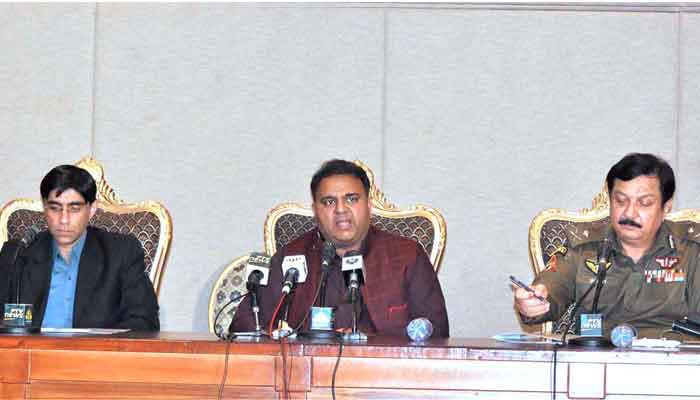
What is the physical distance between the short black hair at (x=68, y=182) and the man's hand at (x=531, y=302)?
5.26 ft

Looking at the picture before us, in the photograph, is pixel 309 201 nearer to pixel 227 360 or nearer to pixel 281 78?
pixel 281 78

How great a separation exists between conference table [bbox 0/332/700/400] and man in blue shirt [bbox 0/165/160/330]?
3.11 feet

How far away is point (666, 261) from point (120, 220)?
79.0 inches

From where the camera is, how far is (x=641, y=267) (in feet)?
11.1

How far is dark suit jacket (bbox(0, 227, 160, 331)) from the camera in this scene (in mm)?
3662

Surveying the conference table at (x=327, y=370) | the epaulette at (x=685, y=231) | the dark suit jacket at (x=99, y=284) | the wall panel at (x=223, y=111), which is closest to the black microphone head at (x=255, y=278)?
the conference table at (x=327, y=370)

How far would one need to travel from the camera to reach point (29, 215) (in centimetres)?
400

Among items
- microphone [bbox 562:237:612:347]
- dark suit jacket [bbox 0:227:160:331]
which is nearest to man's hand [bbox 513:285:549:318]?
microphone [bbox 562:237:612:347]

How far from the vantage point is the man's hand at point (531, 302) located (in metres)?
3.09

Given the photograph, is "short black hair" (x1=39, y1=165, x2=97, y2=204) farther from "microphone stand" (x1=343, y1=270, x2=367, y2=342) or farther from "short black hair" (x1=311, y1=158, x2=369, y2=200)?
"microphone stand" (x1=343, y1=270, x2=367, y2=342)

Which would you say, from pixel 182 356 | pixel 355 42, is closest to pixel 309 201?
pixel 355 42

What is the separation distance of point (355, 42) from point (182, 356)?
7.98ft

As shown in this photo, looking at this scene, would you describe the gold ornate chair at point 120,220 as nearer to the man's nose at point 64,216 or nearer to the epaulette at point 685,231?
the man's nose at point 64,216

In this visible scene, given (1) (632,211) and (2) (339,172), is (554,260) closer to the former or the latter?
(1) (632,211)
